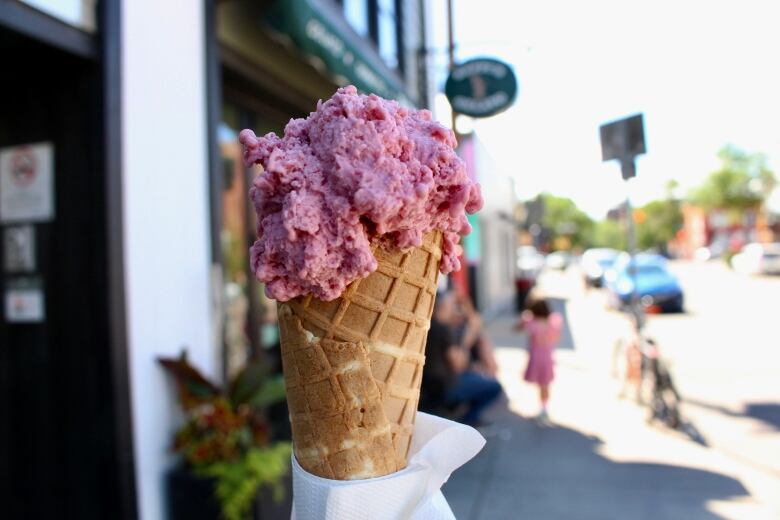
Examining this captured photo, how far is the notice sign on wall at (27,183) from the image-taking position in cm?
361

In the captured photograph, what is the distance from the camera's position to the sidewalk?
3.98 m

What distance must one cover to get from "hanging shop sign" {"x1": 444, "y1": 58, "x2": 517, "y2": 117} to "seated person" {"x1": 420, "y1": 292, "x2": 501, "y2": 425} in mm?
2074

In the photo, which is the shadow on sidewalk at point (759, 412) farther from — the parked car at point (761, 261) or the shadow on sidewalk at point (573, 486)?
the parked car at point (761, 261)

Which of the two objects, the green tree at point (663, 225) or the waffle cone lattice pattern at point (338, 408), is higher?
the green tree at point (663, 225)

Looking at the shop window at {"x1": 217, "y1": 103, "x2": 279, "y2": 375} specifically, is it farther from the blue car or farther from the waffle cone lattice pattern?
the blue car

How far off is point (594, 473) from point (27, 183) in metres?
4.56

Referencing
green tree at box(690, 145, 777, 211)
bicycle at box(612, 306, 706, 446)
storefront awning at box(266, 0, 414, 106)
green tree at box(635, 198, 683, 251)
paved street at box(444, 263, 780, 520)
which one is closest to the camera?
paved street at box(444, 263, 780, 520)

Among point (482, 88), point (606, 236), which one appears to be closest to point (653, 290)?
point (482, 88)

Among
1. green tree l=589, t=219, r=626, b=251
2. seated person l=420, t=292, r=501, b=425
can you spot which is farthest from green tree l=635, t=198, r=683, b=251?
seated person l=420, t=292, r=501, b=425

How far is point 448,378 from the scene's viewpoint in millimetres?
5121

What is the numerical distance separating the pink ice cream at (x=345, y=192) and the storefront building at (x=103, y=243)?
2.30 metres

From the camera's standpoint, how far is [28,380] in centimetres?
372

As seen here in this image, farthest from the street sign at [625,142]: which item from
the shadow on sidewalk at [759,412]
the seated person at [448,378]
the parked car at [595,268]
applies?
the parked car at [595,268]

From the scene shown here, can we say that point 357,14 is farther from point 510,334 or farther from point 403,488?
point 510,334
